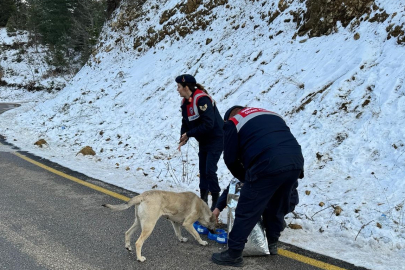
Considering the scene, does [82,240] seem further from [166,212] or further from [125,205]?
[166,212]

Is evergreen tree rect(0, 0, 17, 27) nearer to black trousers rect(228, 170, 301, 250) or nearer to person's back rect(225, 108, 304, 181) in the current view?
person's back rect(225, 108, 304, 181)

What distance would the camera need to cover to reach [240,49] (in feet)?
38.5

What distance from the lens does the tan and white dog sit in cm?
394

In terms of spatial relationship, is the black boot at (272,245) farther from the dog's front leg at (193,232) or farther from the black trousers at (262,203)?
the dog's front leg at (193,232)

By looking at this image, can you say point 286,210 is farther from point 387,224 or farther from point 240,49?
point 240,49

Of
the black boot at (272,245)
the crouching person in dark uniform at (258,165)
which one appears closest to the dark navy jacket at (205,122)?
the crouching person in dark uniform at (258,165)

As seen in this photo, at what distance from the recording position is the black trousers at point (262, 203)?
347 centimetres

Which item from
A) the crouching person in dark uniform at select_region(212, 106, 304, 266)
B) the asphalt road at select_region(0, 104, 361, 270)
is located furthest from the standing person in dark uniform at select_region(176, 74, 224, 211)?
the crouching person in dark uniform at select_region(212, 106, 304, 266)

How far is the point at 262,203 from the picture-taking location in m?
3.58

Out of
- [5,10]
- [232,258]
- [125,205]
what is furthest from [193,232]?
[5,10]

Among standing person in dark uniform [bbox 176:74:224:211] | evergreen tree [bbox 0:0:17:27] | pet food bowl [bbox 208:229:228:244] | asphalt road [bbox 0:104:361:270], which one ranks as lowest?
asphalt road [bbox 0:104:361:270]

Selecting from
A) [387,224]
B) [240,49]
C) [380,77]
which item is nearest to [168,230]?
[387,224]

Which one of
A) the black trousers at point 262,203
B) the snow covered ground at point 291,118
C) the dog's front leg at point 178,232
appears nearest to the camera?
the black trousers at point 262,203

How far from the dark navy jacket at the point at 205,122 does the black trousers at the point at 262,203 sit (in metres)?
1.61
